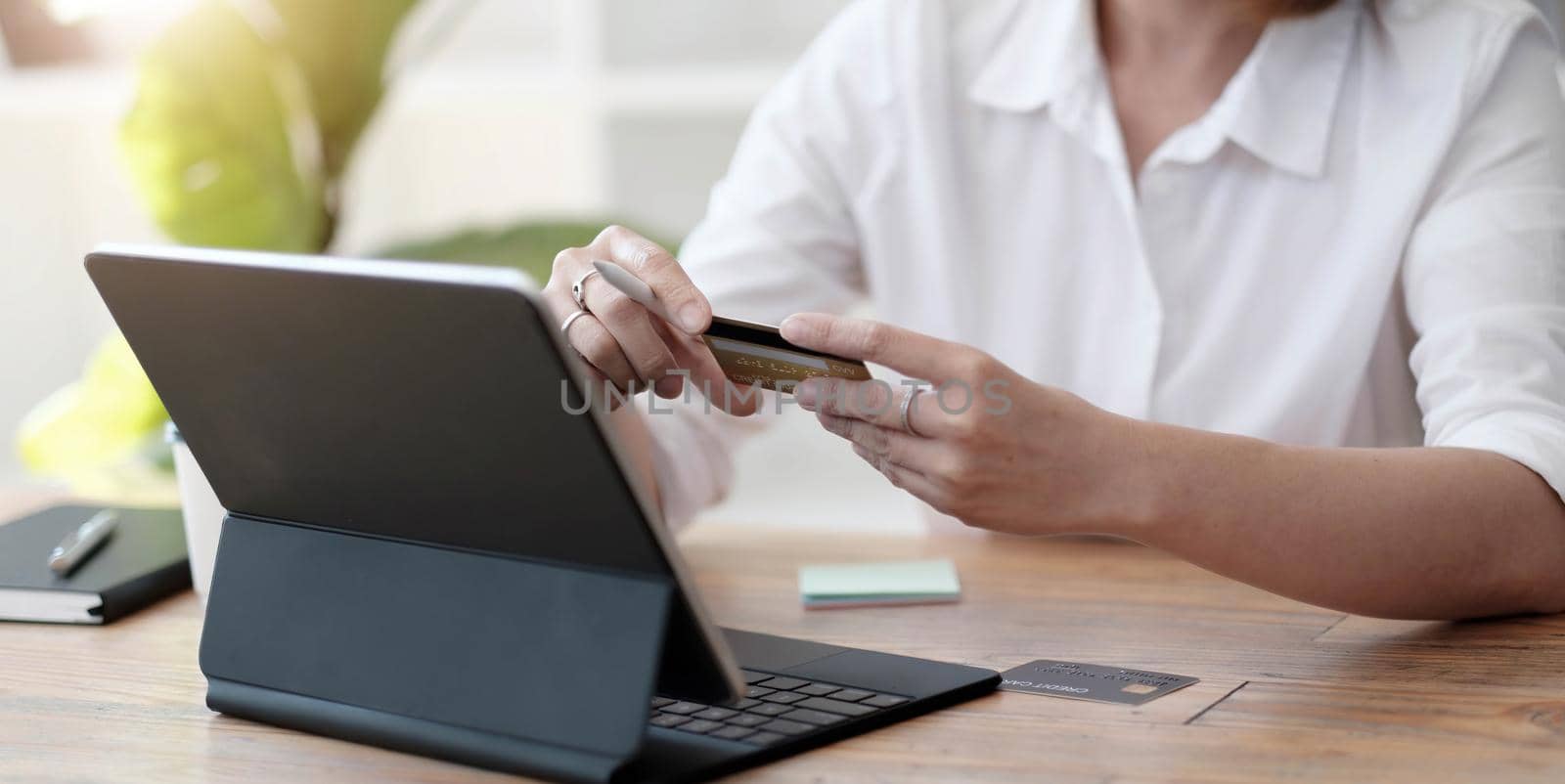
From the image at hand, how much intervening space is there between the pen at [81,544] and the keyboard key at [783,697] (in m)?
0.66

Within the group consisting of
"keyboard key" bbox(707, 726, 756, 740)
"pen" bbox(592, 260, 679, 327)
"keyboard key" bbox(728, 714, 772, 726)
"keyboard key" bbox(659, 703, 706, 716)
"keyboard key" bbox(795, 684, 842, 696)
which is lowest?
"keyboard key" bbox(659, 703, 706, 716)

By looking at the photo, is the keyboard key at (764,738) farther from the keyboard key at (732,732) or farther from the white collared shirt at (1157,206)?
the white collared shirt at (1157,206)

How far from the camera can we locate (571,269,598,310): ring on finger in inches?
43.3

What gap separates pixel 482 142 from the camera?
3381 millimetres

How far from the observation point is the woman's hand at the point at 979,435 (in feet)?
2.95

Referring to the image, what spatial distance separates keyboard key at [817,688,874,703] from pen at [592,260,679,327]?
0.25 metres

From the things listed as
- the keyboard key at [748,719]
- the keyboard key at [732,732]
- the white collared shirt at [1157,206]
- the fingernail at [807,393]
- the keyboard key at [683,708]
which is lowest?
the keyboard key at [683,708]

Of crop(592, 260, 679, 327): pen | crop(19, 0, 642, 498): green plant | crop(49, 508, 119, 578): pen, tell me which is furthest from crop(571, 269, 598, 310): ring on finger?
crop(19, 0, 642, 498): green plant

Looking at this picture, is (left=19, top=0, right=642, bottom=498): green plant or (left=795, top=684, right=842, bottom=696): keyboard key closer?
(left=795, top=684, right=842, bottom=696): keyboard key

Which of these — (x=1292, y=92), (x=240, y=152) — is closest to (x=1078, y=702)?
(x=1292, y=92)

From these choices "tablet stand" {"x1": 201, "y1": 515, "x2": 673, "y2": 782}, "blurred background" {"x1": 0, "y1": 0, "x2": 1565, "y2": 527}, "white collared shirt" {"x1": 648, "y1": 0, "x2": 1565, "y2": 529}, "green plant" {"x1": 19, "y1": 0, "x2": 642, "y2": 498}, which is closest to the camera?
"tablet stand" {"x1": 201, "y1": 515, "x2": 673, "y2": 782}

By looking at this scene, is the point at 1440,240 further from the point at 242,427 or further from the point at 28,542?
the point at 28,542

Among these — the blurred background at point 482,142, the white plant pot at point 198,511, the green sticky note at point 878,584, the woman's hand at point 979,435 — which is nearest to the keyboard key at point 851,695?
the woman's hand at point 979,435

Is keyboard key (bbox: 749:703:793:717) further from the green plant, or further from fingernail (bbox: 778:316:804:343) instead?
the green plant
